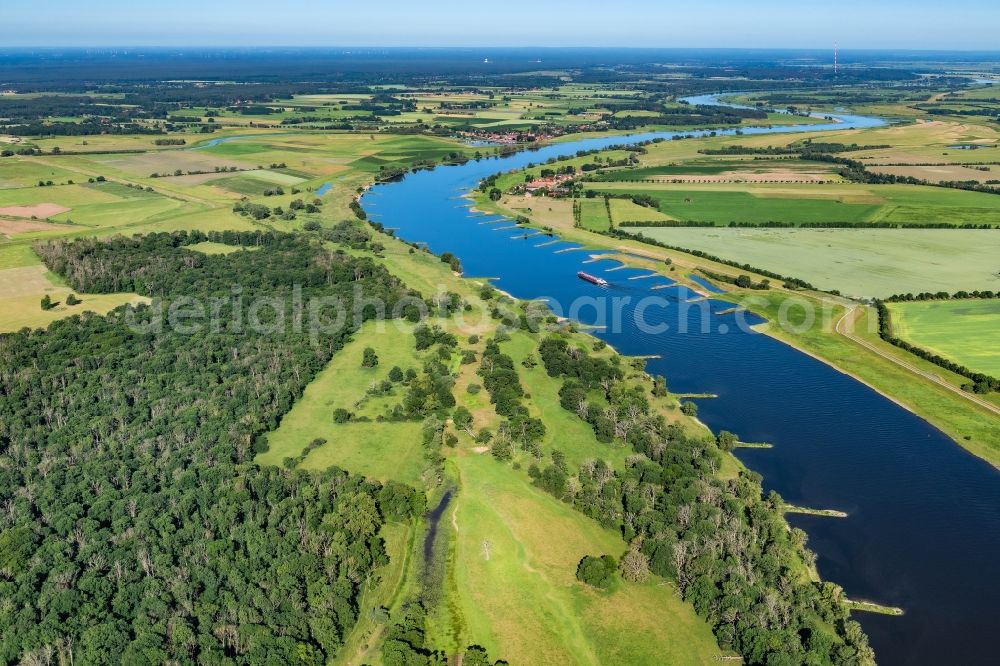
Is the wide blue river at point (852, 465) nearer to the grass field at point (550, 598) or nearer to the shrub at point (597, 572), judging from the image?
the grass field at point (550, 598)

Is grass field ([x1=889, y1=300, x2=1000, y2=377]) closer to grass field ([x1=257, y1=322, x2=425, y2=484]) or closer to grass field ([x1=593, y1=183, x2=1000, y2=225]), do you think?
grass field ([x1=593, y1=183, x2=1000, y2=225])

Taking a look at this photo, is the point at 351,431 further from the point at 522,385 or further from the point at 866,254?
the point at 866,254

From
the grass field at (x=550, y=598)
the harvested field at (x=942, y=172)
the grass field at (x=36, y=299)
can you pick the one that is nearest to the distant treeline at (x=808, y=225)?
the harvested field at (x=942, y=172)

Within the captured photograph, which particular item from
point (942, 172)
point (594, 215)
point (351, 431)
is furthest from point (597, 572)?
point (942, 172)

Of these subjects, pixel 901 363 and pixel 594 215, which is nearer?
pixel 901 363

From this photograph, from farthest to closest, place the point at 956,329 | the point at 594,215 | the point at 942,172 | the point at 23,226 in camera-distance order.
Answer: the point at 942,172, the point at 594,215, the point at 23,226, the point at 956,329

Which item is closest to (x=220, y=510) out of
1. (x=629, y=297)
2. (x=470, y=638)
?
(x=470, y=638)
